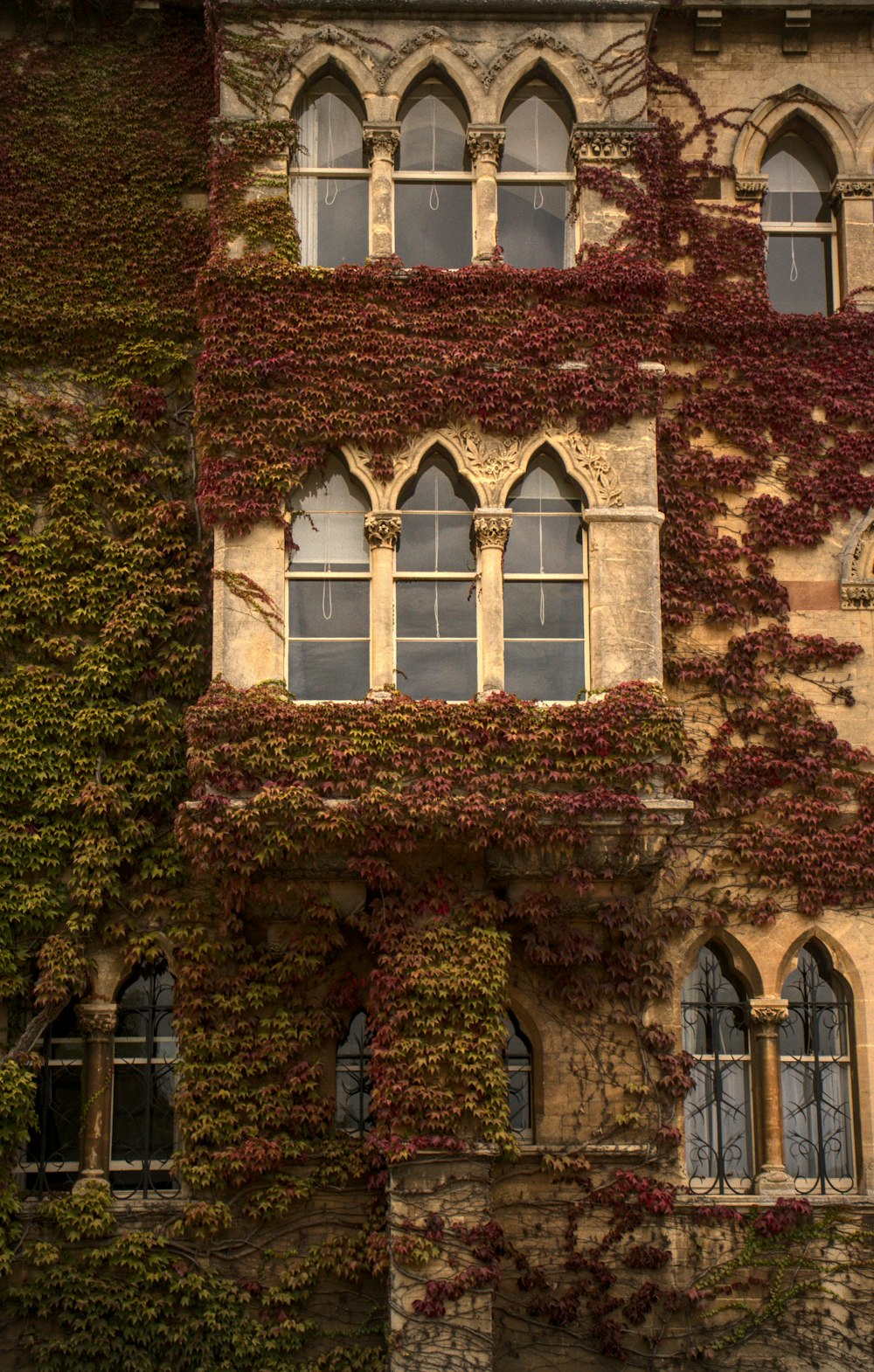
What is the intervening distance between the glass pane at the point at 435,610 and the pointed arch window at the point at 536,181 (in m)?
3.41

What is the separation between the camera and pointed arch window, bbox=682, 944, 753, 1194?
15.3 m

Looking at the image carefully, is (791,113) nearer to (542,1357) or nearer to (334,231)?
(334,231)

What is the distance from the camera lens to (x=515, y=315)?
15.5 metres

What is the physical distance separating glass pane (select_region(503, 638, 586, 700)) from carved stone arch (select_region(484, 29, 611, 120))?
17.1 ft

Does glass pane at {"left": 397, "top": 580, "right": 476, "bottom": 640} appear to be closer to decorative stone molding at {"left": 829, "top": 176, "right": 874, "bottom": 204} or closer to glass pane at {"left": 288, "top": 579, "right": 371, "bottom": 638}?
glass pane at {"left": 288, "top": 579, "right": 371, "bottom": 638}

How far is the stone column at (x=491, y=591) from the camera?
586 inches

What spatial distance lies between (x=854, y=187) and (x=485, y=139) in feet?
12.9

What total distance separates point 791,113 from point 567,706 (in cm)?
709

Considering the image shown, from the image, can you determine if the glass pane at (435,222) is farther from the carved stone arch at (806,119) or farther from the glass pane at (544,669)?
the glass pane at (544,669)

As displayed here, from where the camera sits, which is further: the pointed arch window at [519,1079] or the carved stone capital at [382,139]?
the carved stone capital at [382,139]

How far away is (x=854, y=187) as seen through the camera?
17125 millimetres

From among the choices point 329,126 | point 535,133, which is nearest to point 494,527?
point 535,133

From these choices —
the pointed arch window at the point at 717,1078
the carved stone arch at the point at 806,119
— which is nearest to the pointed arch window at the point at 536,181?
the carved stone arch at the point at 806,119

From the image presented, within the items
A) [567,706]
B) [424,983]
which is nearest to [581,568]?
[567,706]
